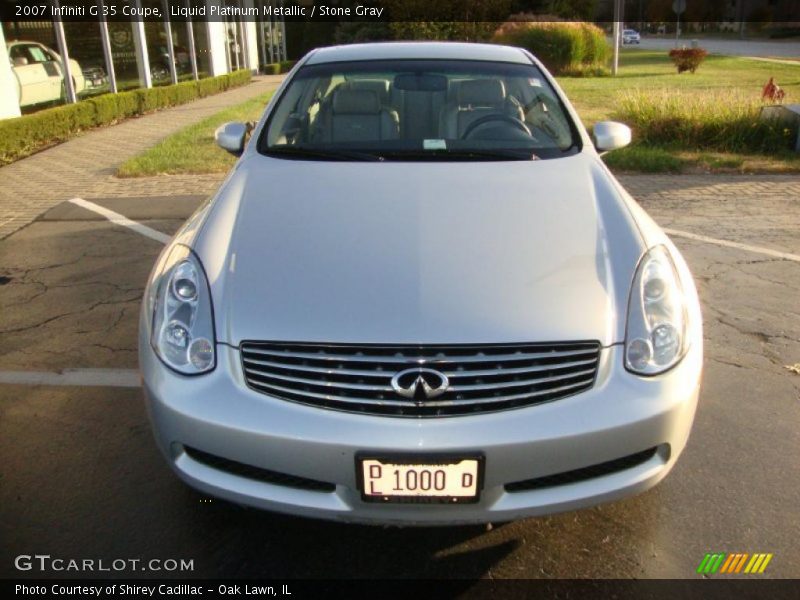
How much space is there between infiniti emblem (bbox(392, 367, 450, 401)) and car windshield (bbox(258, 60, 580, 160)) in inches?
54.0

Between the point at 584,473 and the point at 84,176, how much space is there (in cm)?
818

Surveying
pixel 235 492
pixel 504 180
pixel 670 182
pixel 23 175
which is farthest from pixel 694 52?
pixel 235 492

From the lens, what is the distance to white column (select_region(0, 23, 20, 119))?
35.0 feet

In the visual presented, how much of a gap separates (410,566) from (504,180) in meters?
1.54

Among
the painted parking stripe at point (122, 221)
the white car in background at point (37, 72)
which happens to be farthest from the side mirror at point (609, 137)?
the white car in background at point (37, 72)

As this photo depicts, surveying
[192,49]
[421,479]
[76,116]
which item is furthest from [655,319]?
[192,49]

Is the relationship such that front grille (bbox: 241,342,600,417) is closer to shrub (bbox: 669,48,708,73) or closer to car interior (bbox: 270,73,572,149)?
car interior (bbox: 270,73,572,149)

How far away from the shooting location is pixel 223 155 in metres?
9.25

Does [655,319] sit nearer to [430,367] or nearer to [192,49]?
[430,367]

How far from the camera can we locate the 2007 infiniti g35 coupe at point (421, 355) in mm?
1898

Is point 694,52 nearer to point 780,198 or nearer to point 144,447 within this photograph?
point 780,198

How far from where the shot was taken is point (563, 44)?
2505 cm

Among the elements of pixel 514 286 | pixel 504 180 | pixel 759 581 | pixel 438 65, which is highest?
pixel 438 65

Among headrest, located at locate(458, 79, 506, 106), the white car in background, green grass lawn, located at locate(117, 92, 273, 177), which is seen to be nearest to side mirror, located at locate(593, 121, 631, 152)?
headrest, located at locate(458, 79, 506, 106)
